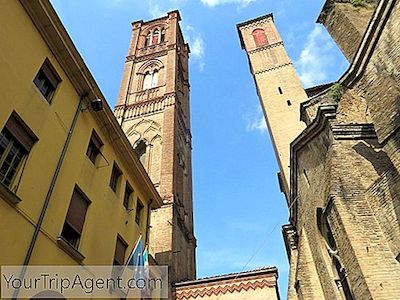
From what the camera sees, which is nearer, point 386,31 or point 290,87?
point 386,31

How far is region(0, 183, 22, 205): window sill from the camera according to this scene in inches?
248

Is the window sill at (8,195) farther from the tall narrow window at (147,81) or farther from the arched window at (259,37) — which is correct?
the tall narrow window at (147,81)

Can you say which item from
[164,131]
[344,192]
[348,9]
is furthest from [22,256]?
[164,131]

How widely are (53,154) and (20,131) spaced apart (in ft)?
3.66

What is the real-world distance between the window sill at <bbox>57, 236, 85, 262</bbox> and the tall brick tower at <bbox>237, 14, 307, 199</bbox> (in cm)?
1251

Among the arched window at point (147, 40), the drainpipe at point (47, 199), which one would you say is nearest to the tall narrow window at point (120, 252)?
the drainpipe at point (47, 199)

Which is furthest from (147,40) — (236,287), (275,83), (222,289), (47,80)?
(47,80)

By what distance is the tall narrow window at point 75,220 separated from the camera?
8484 mm

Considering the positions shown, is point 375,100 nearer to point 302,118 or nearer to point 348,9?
point 302,118

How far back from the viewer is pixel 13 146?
718cm

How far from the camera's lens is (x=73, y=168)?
9070 millimetres

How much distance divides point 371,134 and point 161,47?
27.5 meters

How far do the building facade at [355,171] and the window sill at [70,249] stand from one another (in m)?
6.43

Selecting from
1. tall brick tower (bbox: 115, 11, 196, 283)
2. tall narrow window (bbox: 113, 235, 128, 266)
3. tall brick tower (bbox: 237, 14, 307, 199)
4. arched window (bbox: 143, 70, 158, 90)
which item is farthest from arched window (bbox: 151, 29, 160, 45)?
tall narrow window (bbox: 113, 235, 128, 266)
